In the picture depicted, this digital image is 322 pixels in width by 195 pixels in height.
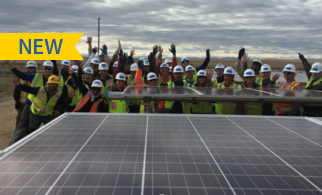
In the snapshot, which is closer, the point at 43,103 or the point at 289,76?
the point at 43,103

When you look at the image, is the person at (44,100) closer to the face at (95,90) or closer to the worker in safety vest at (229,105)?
the face at (95,90)

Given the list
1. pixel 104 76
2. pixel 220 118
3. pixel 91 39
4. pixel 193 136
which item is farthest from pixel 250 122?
pixel 91 39

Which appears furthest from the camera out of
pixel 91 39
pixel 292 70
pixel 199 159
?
pixel 91 39

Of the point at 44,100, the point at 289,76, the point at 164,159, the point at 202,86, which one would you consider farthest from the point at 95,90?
the point at 289,76

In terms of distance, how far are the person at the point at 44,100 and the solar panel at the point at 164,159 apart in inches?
154

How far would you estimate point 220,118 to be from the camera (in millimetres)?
4254

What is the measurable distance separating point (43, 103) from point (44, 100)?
100 mm

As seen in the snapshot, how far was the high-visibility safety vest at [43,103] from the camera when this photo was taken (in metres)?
7.39

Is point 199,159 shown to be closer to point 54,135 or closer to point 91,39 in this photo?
point 54,135

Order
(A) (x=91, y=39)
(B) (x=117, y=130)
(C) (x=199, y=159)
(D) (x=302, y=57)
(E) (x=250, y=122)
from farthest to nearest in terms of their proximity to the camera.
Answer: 1. (A) (x=91, y=39)
2. (D) (x=302, y=57)
3. (E) (x=250, y=122)
4. (B) (x=117, y=130)
5. (C) (x=199, y=159)

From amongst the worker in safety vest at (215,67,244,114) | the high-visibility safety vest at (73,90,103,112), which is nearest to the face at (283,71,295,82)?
the worker in safety vest at (215,67,244,114)

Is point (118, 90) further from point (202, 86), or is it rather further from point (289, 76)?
point (289, 76)

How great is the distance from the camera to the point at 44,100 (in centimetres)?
742

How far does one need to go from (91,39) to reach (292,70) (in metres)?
11.1
